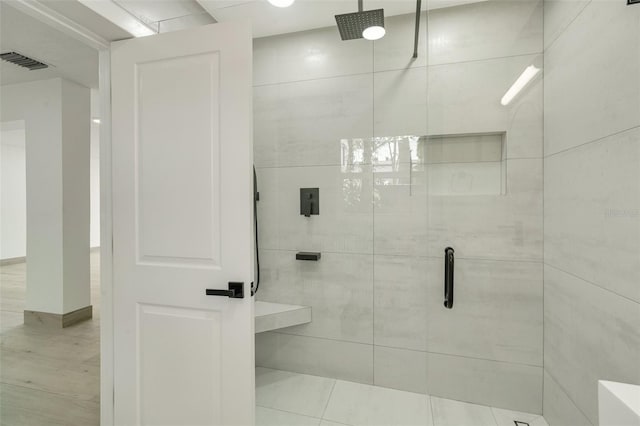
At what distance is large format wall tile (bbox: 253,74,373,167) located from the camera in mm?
1967

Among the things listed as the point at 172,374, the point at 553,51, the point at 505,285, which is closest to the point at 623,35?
the point at 553,51

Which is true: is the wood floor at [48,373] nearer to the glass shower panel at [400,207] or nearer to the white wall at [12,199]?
the glass shower panel at [400,207]

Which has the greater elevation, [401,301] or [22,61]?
[22,61]

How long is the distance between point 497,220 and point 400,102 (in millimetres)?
969

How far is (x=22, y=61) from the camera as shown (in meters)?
2.62

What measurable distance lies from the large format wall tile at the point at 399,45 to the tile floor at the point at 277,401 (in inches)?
86.1

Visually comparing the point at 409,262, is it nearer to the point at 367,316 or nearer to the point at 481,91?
the point at 367,316

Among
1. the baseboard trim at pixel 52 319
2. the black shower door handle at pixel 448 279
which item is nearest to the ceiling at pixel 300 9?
the black shower door handle at pixel 448 279

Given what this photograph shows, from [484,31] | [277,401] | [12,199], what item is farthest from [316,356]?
[12,199]

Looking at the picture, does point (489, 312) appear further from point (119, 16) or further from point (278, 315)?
point (119, 16)

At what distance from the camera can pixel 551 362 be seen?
162cm

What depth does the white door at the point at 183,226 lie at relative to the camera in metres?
1.35

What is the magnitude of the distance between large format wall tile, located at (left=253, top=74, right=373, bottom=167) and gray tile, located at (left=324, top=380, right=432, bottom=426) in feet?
5.18

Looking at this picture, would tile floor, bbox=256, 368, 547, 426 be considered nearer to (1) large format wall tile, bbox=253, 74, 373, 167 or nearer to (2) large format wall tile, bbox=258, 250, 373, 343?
(2) large format wall tile, bbox=258, 250, 373, 343
